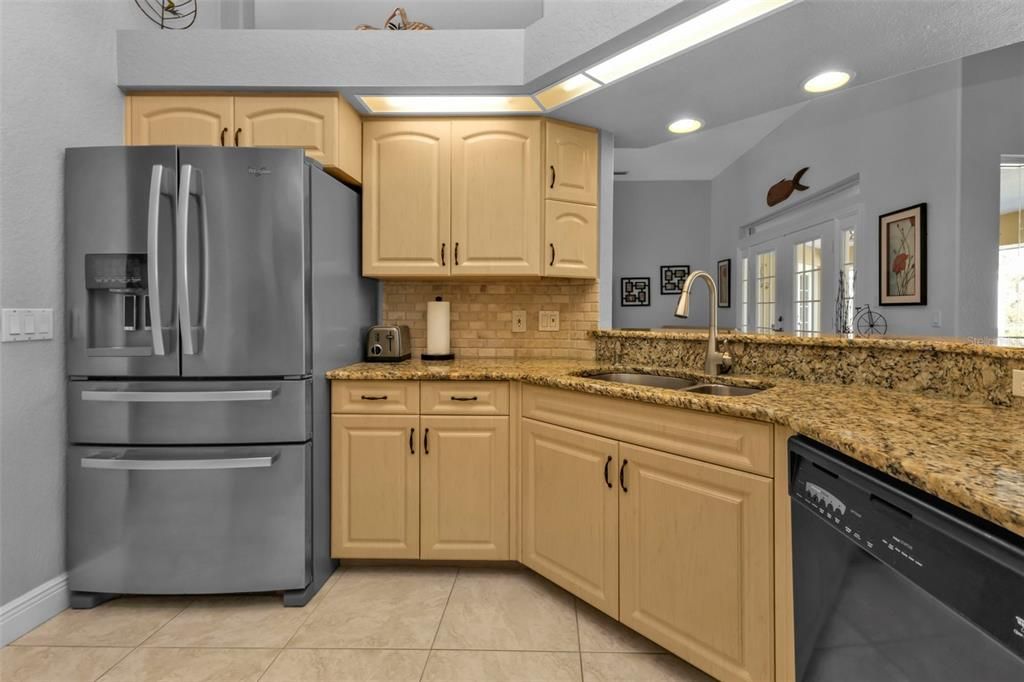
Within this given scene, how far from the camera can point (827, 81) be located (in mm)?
2131

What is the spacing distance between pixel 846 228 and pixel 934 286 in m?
1.14

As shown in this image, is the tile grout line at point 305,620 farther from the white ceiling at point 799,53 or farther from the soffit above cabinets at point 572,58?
the white ceiling at point 799,53

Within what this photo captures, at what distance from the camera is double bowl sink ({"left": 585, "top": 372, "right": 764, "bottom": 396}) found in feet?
6.16

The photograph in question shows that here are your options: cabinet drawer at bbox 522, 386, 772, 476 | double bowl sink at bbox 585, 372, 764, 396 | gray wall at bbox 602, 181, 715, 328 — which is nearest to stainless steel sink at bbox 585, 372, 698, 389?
double bowl sink at bbox 585, 372, 764, 396

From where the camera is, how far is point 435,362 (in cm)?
261

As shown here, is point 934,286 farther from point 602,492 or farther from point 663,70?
point 602,492

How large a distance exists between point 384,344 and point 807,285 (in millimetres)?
4608

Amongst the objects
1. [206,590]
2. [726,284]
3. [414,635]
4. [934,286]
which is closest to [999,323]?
[934,286]

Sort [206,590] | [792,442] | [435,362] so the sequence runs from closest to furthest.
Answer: [792,442] → [206,590] → [435,362]

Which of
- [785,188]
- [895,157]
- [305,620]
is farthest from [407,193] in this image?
[785,188]

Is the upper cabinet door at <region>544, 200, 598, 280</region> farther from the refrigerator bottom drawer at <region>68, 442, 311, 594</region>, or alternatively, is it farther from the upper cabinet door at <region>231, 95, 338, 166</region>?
the refrigerator bottom drawer at <region>68, 442, 311, 594</region>

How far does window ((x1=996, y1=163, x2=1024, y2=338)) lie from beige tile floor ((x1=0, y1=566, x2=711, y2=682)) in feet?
12.2

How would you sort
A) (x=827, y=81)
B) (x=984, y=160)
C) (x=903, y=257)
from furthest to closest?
1. (x=903, y=257)
2. (x=984, y=160)
3. (x=827, y=81)

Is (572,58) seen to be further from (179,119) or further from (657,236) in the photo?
(657,236)
